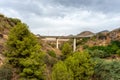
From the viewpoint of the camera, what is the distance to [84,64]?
1747 inches

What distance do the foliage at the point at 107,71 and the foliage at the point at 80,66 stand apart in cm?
477

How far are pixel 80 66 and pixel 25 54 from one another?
8535 millimetres

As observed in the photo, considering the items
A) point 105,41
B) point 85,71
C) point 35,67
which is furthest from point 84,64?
point 105,41

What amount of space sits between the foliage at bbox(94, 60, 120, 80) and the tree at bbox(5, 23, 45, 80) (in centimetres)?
1326

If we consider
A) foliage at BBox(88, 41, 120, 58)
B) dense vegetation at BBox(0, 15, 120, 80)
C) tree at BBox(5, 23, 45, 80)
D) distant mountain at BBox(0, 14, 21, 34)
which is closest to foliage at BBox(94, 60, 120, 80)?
dense vegetation at BBox(0, 15, 120, 80)

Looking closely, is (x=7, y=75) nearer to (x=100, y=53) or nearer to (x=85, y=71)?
(x=85, y=71)

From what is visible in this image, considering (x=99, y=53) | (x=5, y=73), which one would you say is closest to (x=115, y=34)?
(x=99, y=53)

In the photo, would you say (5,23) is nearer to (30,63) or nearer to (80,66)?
(80,66)

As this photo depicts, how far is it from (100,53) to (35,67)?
35.5 meters

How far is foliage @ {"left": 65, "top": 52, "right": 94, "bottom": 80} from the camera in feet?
141

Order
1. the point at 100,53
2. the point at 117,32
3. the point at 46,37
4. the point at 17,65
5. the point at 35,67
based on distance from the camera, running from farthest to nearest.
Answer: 1. the point at 46,37
2. the point at 117,32
3. the point at 100,53
4. the point at 17,65
5. the point at 35,67

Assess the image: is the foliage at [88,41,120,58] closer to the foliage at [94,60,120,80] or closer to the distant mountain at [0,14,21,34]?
the foliage at [94,60,120,80]

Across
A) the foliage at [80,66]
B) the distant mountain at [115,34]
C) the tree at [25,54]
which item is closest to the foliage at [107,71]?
the foliage at [80,66]

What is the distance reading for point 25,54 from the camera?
40000mm
